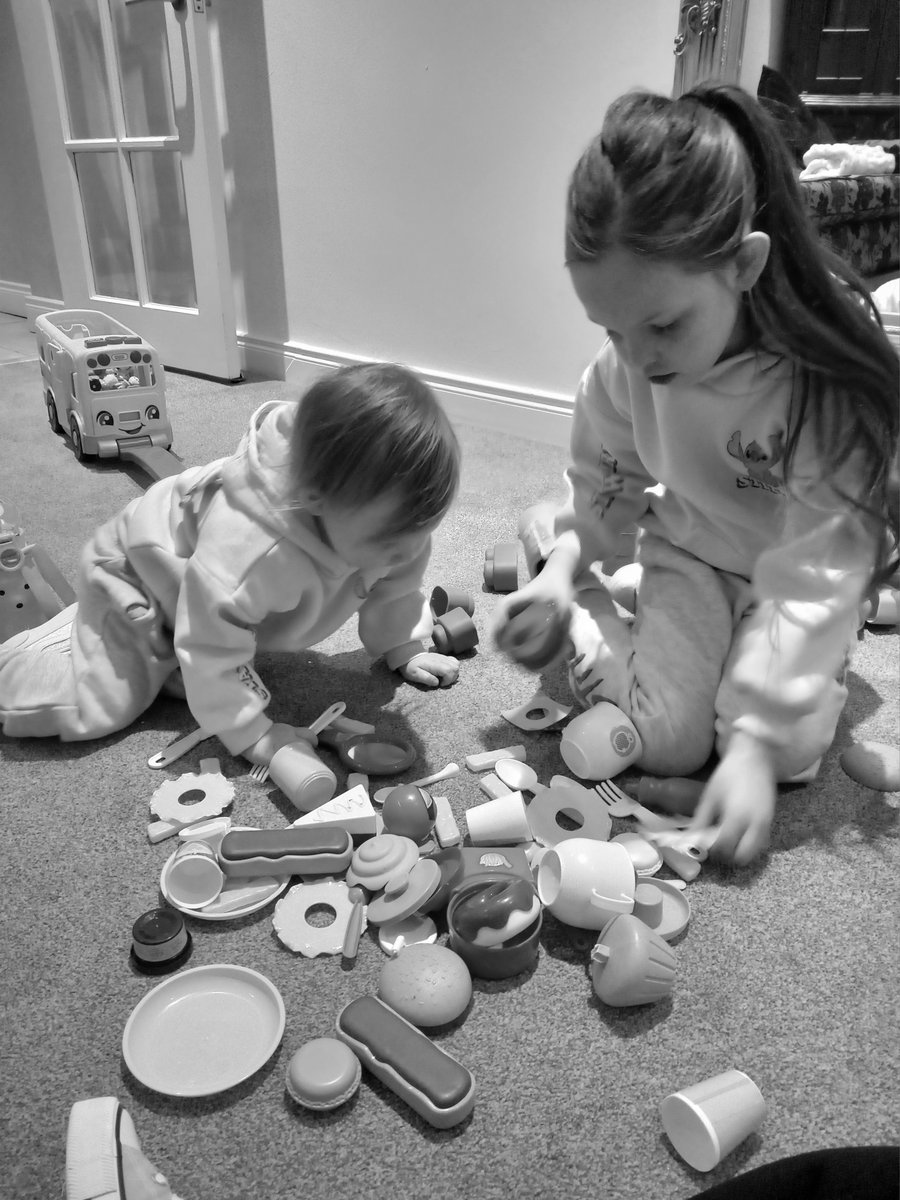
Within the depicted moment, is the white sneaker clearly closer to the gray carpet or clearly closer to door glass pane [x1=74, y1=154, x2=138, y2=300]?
the gray carpet

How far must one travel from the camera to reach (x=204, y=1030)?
604mm

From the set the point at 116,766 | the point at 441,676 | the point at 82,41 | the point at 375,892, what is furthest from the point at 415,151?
the point at 375,892

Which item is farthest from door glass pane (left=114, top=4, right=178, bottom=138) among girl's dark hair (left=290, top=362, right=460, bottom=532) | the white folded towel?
girl's dark hair (left=290, top=362, right=460, bottom=532)

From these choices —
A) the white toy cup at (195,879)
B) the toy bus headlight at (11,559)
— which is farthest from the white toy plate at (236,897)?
the toy bus headlight at (11,559)

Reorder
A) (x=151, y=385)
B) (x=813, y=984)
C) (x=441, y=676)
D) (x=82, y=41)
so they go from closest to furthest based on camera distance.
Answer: (x=813, y=984) < (x=441, y=676) < (x=151, y=385) < (x=82, y=41)

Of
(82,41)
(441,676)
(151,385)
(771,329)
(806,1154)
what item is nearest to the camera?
(806,1154)

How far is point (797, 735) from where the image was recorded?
0.73m

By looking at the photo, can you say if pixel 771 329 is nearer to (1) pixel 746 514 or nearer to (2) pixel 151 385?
(1) pixel 746 514

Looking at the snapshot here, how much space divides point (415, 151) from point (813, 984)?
1779mm

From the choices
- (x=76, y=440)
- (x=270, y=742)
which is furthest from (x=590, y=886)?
(x=76, y=440)

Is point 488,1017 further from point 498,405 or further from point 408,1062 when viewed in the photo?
point 498,405

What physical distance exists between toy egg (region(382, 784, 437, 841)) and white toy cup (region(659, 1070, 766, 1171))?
294 mm

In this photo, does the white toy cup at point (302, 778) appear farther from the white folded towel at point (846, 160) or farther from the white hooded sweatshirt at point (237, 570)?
the white folded towel at point (846, 160)

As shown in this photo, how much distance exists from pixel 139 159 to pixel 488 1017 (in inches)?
97.3
